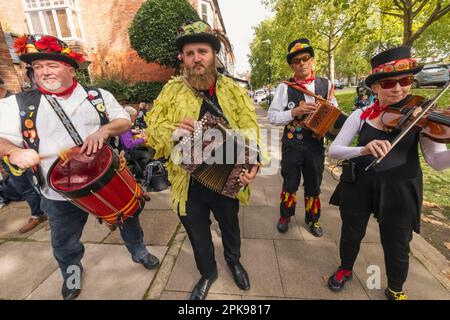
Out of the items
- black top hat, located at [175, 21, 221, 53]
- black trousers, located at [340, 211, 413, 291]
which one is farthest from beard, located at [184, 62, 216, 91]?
black trousers, located at [340, 211, 413, 291]

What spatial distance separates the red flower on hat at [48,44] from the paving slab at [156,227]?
2.39 metres

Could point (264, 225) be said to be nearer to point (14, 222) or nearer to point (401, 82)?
point (401, 82)

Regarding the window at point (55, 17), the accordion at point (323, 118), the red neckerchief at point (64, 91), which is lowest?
the accordion at point (323, 118)

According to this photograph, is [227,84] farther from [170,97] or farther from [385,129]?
[385,129]

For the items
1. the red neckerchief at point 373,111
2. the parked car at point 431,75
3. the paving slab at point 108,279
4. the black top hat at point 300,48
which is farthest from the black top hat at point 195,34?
the parked car at point 431,75

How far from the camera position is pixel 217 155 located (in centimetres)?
178

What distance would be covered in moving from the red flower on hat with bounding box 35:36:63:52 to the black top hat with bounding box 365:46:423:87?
255cm

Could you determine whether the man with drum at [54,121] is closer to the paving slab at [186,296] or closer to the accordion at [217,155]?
the accordion at [217,155]

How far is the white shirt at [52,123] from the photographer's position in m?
1.78

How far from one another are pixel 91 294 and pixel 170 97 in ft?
7.07

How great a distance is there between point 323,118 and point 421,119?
1012 mm

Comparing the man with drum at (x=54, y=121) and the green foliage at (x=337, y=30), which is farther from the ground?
the green foliage at (x=337, y=30)

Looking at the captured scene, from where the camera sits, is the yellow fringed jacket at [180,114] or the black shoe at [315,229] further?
the black shoe at [315,229]
